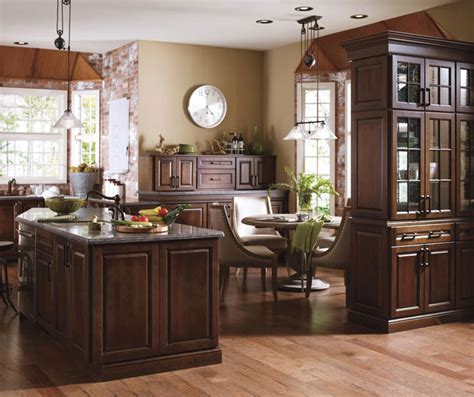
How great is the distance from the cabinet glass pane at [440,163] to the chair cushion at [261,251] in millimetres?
1725

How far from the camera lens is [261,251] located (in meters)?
6.92

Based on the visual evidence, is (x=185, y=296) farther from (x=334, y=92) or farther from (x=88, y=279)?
(x=334, y=92)

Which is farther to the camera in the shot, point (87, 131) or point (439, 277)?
point (87, 131)

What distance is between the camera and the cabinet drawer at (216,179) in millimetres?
9109

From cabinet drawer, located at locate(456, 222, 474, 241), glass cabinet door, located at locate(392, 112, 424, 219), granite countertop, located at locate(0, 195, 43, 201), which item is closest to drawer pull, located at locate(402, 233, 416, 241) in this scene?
glass cabinet door, located at locate(392, 112, 424, 219)

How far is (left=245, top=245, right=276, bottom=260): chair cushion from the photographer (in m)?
6.77

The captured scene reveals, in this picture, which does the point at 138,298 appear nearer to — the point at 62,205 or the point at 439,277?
the point at 62,205

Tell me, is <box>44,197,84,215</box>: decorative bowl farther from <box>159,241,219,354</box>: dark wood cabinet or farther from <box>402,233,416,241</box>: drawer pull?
<box>402,233,416,241</box>: drawer pull

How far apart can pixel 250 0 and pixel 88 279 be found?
3.75 meters

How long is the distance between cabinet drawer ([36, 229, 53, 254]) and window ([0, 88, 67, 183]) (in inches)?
199

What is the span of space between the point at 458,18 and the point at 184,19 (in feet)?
9.49

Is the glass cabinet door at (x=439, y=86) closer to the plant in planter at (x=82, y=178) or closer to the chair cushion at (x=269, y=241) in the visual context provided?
the chair cushion at (x=269, y=241)

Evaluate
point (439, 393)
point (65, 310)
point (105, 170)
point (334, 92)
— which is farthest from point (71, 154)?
point (439, 393)

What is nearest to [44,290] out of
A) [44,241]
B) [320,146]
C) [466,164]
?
[44,241]
